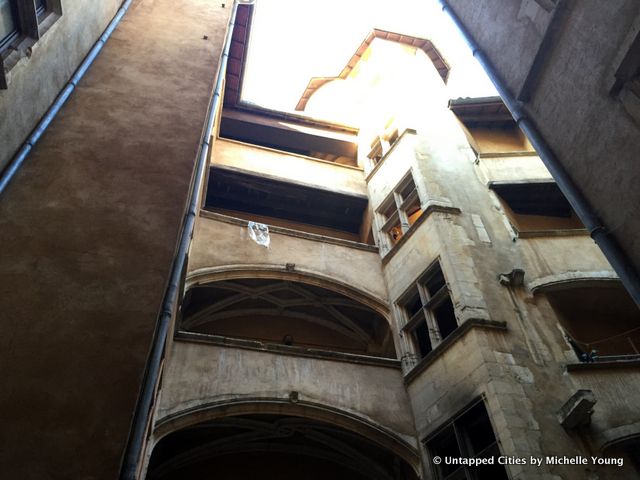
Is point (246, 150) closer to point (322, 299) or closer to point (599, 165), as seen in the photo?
point (322, 299)

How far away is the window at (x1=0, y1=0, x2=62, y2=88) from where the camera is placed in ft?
15.3

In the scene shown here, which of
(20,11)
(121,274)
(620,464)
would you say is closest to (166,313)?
(121,274)

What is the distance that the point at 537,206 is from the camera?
11.5 m

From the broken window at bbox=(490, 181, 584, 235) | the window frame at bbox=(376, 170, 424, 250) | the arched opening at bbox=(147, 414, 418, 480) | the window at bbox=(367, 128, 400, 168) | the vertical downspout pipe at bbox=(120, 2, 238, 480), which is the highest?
Result: the window at bbox=(367, 128, 400, 168)

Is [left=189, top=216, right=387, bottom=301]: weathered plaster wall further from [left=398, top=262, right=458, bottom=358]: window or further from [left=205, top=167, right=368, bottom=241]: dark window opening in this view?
[left=205, top=167, right=368, bottom=241]: dark window opening

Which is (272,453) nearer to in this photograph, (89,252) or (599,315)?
(89,252)

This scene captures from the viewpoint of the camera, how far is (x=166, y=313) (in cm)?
452

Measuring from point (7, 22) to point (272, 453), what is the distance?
310 inches

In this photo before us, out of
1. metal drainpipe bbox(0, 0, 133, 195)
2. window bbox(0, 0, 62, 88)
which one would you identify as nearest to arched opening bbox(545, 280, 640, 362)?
metal drainpipe bbox(0, 0, 133, 195)

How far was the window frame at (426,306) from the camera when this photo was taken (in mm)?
8758

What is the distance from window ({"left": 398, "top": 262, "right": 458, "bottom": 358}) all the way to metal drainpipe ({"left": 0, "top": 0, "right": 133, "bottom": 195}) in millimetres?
6286

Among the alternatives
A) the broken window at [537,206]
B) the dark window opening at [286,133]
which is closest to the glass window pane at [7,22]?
the broken window at [537,206]

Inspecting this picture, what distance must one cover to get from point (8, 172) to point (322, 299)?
7221mm

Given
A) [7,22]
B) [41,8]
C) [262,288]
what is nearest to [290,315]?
[262,288]
